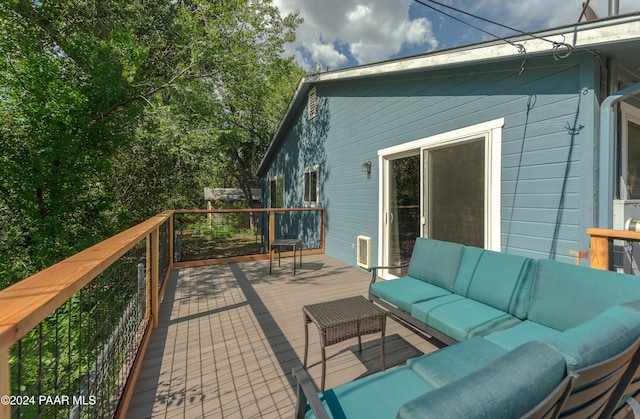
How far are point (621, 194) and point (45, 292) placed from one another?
3846 mm

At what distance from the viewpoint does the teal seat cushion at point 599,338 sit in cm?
96

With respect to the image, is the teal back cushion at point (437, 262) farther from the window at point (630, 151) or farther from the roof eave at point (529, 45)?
the roof eave at point (529, 45)

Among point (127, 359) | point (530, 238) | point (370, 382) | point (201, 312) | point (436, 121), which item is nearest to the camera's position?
point (370, 382)

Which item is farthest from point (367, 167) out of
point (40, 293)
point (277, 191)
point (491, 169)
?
point (277, 191)

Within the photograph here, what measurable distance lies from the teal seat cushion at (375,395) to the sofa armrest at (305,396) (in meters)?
0.04

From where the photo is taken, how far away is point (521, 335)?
1925mm

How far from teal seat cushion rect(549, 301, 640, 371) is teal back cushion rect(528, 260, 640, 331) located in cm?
64

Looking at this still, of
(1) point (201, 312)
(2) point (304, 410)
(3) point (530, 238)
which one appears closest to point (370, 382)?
(2) point (304, 410)

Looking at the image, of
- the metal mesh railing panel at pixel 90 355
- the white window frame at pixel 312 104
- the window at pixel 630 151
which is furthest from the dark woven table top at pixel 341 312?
the white window frame at pixel 312 104

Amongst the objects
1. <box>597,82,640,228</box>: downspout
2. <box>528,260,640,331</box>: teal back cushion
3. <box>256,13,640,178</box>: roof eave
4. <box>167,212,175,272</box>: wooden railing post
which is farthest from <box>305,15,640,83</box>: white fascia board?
<box>167,212,175,272</box>: wooden railing post

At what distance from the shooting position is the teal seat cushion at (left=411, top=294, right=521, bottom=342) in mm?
2066

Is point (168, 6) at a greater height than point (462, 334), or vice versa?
point (168, 6)

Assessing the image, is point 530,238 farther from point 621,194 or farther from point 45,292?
point 45,292

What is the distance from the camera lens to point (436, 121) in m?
3.75
